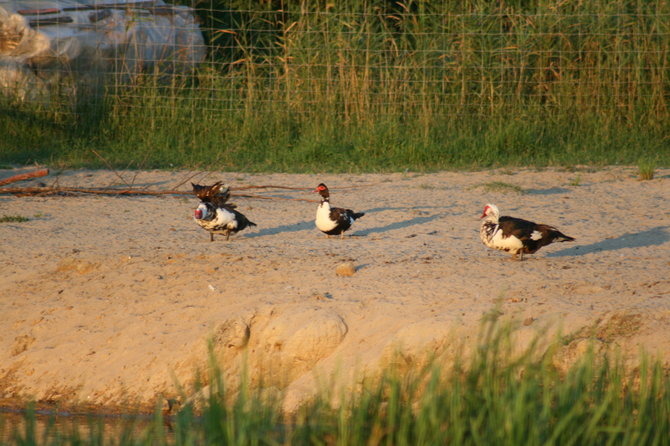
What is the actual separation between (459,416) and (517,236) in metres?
3.82

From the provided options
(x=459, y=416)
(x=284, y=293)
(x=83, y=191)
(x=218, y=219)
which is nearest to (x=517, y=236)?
(x=284, y=293)

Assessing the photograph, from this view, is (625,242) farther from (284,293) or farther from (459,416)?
(459,416)

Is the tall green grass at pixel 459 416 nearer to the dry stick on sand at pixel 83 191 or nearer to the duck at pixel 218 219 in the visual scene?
the duck at pixel 218 219

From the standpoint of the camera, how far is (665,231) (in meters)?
8.53

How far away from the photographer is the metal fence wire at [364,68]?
524 inches

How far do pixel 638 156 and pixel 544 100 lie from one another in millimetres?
1854

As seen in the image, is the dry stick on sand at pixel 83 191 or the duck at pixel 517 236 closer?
the duck at pixel 517 236

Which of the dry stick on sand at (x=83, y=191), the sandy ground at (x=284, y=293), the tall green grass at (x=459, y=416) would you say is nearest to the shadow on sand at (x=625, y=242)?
the sandy ground at (x=284, y=293)

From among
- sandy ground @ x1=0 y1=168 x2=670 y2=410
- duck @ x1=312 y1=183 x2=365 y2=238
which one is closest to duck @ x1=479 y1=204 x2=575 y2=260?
sandy ground @ x1=0 y1=168 x2=670 y2=410

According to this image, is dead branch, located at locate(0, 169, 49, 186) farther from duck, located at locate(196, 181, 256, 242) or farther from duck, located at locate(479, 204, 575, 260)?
duck, located at locate(479, 204, 575, 260)

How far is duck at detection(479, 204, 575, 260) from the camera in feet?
23.8

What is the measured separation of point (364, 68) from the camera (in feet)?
43.9

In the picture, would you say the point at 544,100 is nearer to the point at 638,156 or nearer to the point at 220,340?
the point at 638,156

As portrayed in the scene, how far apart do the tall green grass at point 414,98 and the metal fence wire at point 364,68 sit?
24mm
